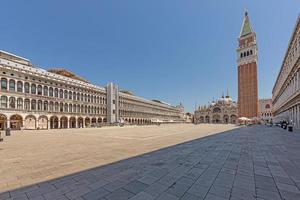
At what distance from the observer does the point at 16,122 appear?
38.2m

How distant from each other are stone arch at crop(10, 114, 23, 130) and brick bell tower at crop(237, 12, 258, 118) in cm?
8927

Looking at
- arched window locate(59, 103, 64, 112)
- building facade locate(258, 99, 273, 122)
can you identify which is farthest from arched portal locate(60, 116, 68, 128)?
building facade locate(258, 99, 273, 122)

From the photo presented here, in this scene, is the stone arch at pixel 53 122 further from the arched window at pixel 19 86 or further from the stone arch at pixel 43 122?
the arched window at pixel 19 86

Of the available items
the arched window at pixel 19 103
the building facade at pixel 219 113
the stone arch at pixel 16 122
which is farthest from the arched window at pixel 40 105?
the building facade at pixel 219 113

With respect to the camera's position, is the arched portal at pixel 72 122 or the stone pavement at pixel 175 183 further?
the arched portal at pixel 72 122

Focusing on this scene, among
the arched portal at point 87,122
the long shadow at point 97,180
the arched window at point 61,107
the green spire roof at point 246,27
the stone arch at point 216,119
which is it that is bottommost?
the stone arch at point 216,119

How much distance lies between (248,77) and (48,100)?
293 feet

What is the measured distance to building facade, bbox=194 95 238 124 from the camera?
103375mm

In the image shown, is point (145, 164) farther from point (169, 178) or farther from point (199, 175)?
point (199, 175)

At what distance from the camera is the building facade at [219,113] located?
103m

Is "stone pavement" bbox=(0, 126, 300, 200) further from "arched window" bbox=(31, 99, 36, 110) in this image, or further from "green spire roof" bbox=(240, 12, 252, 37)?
"green spire roof" bbox=(240, 12, 252, 37)

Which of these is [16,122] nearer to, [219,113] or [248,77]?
[248,77]

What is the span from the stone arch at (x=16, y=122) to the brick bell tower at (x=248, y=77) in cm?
8927


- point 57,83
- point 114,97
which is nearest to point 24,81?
point 57,83
